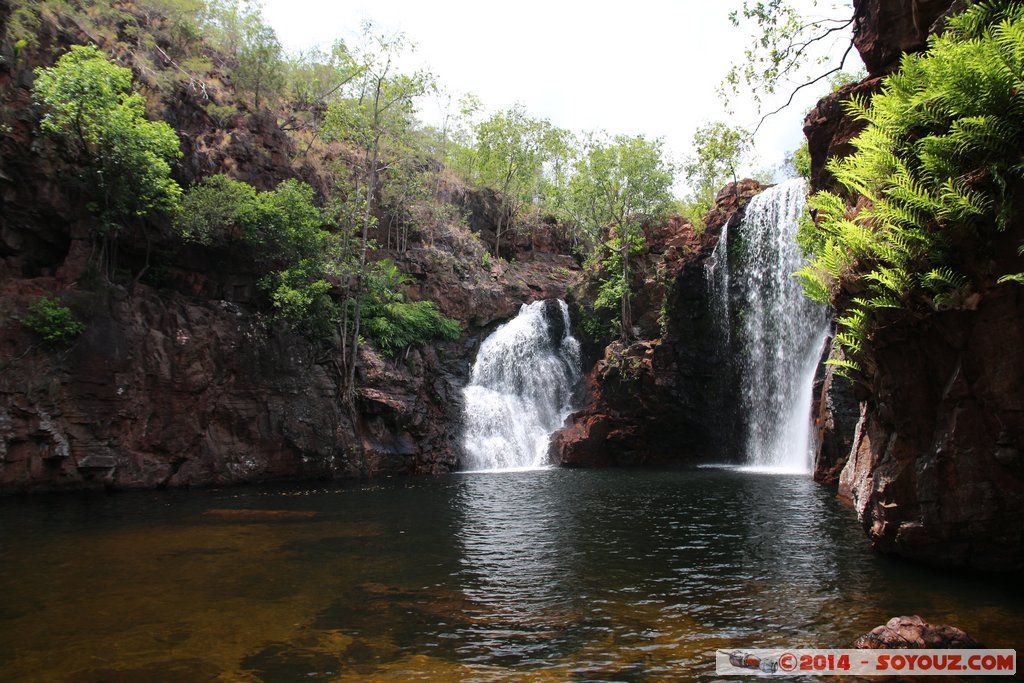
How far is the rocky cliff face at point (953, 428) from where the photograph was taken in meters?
6.85

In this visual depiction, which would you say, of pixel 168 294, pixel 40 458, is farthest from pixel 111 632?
pixel 168 294

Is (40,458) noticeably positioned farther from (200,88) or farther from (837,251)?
(837,251)

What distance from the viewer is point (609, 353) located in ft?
94.4

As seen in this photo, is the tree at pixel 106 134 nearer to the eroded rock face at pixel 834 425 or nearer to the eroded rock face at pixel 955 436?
the eroded rock face at pixel 955 436

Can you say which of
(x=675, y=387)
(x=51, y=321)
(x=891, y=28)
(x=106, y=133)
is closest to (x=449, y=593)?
(x=891, y=28)

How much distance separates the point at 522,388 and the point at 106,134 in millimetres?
18827

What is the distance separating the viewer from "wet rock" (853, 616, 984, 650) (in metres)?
5.27

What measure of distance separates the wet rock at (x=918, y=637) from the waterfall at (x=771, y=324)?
16987mm

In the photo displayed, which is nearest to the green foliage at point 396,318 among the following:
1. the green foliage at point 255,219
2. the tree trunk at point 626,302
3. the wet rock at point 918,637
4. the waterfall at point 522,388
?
the waterfall at point 522,388

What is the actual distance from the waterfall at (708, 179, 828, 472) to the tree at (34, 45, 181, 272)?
21843 millimetres

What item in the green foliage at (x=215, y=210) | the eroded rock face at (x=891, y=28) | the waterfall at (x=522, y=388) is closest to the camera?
the eroded rock face at (x=891, y=28)

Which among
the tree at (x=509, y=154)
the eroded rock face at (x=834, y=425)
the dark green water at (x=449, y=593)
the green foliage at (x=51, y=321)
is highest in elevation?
the tree at (x=509, y=154)

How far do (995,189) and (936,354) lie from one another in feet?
6.75

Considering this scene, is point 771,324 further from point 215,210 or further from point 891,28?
point 215,210
